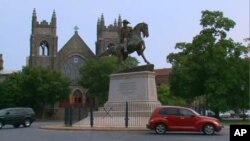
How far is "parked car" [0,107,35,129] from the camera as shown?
3885cm

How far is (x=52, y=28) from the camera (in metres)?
102

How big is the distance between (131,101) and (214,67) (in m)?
23.4

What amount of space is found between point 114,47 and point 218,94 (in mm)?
20870

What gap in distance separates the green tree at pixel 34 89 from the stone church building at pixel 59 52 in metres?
15.0

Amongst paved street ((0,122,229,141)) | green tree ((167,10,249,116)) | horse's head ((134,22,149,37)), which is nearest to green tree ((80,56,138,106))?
green tree ((167,10,249,116))

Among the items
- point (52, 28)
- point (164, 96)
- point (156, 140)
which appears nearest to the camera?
point (156, 140)

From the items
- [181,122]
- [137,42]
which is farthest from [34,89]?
[181,122]

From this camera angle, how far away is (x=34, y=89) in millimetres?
82812

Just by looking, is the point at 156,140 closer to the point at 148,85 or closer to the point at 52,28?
the point at 148,85

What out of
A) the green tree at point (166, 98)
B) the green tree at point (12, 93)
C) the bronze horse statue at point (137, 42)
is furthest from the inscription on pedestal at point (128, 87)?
the green tree at point (12, 93)

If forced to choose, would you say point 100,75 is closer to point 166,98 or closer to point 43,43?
point 166,98

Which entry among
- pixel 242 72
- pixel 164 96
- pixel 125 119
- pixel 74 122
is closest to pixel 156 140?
pixel 125 119

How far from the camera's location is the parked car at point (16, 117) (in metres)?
38.8

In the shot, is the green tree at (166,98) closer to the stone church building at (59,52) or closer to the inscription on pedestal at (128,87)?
the stone church building at (59,52)
